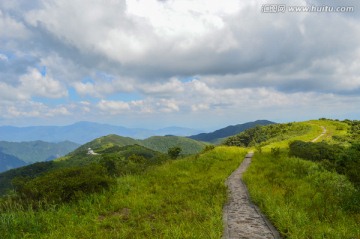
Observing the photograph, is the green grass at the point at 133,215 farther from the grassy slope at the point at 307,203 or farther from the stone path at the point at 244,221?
the grassy slope at the point at 307,203

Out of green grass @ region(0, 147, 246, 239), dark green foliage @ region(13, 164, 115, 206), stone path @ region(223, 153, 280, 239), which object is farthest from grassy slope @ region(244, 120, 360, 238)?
dark green foliage @ region(13, 164, 115, 206)

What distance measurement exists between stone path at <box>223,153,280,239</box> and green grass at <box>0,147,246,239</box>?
38 centimetres

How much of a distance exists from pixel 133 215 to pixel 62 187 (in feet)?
14.2

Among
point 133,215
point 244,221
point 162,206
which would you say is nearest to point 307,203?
point 244,221

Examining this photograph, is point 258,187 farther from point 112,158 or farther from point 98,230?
point 112,158

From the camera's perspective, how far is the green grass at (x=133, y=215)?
9.84 metres

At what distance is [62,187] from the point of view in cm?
1409

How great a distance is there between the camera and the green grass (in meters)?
9.84

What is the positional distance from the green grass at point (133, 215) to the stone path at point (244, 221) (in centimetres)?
38

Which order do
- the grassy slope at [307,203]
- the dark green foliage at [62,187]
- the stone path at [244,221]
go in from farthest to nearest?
the dark green foliage at [62,187] < the stone path at [244,221] < the grassy slope at [307,203]

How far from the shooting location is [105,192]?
50.1ft

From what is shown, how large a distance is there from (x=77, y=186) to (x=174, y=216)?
5.88 m

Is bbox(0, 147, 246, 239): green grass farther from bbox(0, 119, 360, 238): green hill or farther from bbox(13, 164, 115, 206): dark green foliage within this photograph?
bbox(13, 164, 115, 206): dark green foliage

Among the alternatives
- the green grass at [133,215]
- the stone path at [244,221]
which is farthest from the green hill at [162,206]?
the stone path at [244,221]
